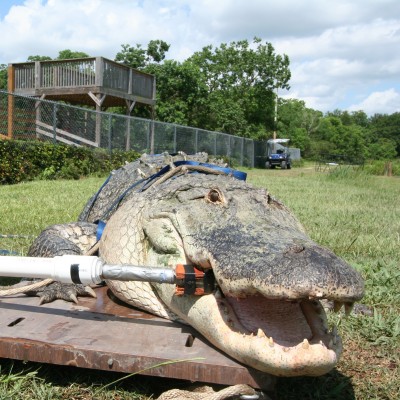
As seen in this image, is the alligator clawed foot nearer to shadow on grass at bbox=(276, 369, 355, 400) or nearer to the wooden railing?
shadow on grass at bbox=(276, 369, 355, 400)

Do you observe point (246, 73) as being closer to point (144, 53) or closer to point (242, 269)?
point (144, 53)

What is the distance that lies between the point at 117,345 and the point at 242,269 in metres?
0.61

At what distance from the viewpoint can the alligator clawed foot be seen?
7.72ft

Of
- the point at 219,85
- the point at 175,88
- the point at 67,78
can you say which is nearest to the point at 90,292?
the point at 67,78

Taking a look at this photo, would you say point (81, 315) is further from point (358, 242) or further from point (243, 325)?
point (358, 242)

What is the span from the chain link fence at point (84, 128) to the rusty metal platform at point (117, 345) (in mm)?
10151

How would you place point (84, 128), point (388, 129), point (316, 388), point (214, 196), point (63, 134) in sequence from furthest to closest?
1. point (388, 129)
2. point (84, 128)
3. point (63, 134)
4. point (214, 196)
5. point (316, 388)

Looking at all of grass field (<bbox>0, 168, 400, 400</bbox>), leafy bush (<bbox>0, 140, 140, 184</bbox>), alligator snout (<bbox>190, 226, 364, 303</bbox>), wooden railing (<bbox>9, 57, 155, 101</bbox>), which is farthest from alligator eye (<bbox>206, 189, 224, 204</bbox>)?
wooden railing (<bbox>9, 57, 155, 101</bbox>)

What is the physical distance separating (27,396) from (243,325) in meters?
0.85

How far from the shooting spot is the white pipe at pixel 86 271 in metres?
1.80

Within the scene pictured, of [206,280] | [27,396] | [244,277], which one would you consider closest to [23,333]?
[27,396]

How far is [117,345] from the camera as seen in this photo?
6.00 feet

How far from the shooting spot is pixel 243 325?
1715 millimetres

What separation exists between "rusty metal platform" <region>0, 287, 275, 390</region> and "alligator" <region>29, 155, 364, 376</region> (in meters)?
0.07
